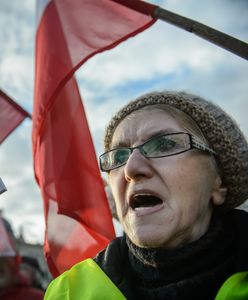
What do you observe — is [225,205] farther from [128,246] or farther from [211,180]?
[128,246]

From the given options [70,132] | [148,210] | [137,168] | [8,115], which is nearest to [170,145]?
[137,168]

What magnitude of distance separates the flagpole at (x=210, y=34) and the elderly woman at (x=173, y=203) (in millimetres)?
363

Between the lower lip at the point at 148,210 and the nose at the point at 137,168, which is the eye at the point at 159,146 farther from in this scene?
the lower lip at the point at 148,210

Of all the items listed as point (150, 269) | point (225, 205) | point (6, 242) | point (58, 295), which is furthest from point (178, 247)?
point (6, 242)

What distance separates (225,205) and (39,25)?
223 centimetres

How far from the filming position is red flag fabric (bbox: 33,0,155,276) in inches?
123

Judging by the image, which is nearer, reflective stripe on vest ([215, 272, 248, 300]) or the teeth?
reflective stripe on vest ([215, 272, 248, 300])

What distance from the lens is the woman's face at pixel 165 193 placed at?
1934 mm

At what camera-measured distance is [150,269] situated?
1.97m

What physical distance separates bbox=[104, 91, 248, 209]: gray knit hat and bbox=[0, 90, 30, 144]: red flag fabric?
1.70 meters

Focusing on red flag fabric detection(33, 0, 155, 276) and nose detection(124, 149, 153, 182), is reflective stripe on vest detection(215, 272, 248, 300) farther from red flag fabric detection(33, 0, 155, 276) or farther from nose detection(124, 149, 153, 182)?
red flag fabric detection(33, 0, 155, 276)

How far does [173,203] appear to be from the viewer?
1957 millimetres

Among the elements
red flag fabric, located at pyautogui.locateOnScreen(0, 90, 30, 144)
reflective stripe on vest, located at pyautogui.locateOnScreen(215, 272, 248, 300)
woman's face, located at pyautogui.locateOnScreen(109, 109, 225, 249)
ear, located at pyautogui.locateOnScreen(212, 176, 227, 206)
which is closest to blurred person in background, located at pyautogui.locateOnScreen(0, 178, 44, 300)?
red flag fabric, located at pyautogui.locateOnScreen(0, 90, 30, 144)

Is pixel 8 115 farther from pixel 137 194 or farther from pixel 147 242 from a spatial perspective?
pixel 147 242
